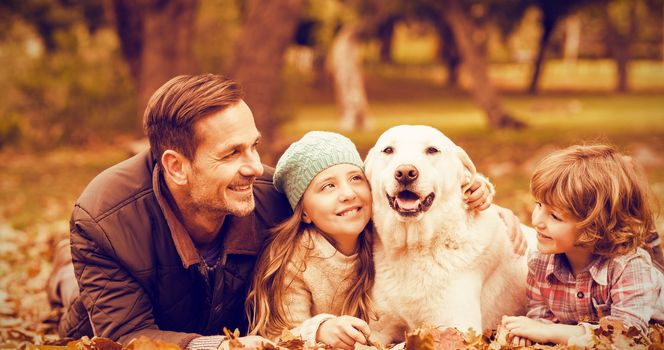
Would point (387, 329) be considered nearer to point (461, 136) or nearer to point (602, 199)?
point (602, 199)

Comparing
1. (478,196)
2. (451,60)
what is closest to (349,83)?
(451,60)

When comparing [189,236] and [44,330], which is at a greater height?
[189,236]

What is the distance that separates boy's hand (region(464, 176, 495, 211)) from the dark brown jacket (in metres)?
1.17

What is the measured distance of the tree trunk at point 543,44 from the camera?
29330mm

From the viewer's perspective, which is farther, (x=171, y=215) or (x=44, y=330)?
(x=44, y=330)

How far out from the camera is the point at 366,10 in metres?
21.9

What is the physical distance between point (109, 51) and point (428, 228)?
17.4 metres

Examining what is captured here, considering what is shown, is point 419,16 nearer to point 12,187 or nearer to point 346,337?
point 12,187

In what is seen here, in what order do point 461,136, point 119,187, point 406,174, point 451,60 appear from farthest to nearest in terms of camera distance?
point 451,60 < point 461,136 < point 119,187 < point 406,174

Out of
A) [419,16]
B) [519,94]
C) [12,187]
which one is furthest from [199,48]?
[519,94]

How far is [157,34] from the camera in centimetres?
1115

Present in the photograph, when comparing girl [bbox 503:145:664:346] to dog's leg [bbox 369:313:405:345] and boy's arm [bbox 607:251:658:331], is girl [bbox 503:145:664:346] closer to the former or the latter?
boy's arm [bbox 607:251:658:331]

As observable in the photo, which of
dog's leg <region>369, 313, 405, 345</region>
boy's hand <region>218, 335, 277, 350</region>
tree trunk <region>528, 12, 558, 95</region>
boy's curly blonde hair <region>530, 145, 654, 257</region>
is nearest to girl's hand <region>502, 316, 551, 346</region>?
boy's curly blonde hair <region>530, 145, 654, 257</region>

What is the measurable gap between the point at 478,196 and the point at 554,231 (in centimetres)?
43
